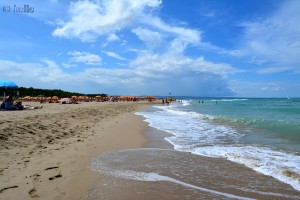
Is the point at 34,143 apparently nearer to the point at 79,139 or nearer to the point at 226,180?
the point at 79,139

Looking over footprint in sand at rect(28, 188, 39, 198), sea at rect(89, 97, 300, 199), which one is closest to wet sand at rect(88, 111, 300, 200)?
sea at rect(89, 97, 300, 199)

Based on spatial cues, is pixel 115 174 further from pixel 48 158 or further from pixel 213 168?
pixel 213 168

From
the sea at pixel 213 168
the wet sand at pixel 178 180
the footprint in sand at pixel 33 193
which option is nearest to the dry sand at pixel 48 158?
the footprint in sand at pixel 33 193

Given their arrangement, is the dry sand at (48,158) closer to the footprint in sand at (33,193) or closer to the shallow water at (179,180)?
the footprint in sand at (33,193)

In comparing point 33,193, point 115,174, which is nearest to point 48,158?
point 115,174

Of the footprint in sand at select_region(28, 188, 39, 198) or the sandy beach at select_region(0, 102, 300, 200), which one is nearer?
the footprint in sand at select_region(28, 188, 39, 198)

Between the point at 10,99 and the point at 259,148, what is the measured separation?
755 inches

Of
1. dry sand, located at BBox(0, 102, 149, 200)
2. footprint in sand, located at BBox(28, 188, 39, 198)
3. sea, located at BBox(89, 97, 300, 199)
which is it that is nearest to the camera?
footprint in sand, located at BBox(28, 188, 39, 198)

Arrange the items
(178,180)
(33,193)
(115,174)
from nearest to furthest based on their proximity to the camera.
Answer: (33,193), (178,180), (115,174)

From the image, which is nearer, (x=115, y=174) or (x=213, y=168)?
(x=115, y=174)

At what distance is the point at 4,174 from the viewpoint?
18.1 ft

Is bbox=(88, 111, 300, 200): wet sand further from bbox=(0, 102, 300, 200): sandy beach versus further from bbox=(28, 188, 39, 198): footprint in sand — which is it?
bbox=(28, 188, 39, 198): footprint in sand

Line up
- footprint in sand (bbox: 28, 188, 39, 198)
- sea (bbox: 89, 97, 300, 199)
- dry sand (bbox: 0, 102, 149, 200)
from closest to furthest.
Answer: footprint in sand (bbox: 28, 188, 39, 198)
dry sand (bbox: 0, 102, 149, 200)
sea (bbox: 89, 97, 300, 199)

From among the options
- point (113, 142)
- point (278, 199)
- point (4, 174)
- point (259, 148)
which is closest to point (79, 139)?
point (113, 142)
